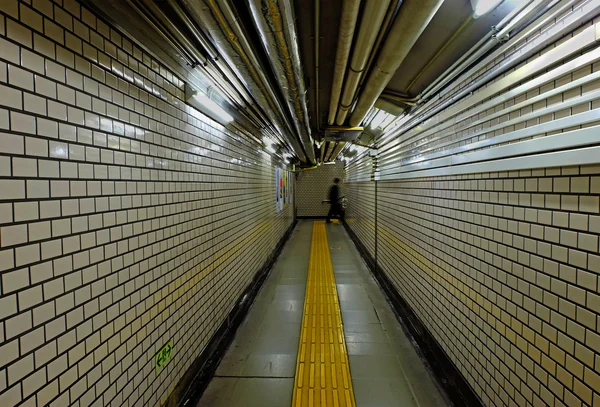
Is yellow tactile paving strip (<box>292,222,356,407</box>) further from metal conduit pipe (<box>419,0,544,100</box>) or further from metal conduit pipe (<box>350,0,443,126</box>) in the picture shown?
metal conduit pipe (<box>419,0,544,100</box>)

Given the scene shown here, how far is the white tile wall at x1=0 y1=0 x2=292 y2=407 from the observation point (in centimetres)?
107

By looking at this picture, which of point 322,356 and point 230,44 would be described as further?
point 322,356

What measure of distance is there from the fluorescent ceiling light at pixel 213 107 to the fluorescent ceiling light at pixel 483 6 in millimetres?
2168

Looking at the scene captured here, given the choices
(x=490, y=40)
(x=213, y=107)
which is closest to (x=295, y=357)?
(x=213, y=107)

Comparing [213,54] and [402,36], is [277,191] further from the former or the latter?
[402,36]

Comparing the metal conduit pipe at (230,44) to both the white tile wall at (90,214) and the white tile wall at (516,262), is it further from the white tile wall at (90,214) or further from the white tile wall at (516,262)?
the white tile wall at (516,262)

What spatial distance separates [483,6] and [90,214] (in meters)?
2.52

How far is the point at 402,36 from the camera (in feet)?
6.04

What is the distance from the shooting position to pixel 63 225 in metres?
1.26

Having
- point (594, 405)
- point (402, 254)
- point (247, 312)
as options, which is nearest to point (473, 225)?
point (594, 405)

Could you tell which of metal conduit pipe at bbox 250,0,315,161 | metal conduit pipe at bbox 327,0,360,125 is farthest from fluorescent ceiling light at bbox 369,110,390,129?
metal conduit pipe at bbox 250,0,315,161

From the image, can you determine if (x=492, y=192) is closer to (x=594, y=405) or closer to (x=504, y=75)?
(x=504, y=75)

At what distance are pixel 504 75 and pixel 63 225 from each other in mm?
2697

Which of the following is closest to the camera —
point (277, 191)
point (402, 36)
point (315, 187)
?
point (402, 36)
